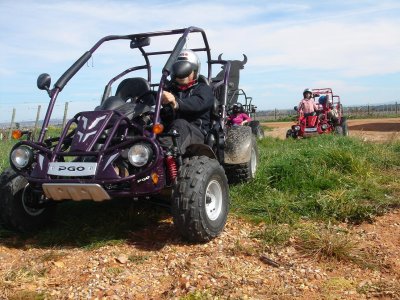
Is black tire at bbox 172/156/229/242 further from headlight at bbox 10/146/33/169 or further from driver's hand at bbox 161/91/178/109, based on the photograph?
headlight at bbox 10/146/33/169

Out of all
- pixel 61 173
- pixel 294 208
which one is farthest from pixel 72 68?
pixel 294 208

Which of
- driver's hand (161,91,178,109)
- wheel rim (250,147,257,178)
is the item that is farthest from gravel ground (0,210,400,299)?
wheel rim (250,147,257,178)

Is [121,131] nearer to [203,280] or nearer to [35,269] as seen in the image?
[35,269]

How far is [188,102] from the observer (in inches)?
172

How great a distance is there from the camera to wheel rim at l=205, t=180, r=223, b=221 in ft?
13.4

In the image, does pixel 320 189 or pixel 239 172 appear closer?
pixel 320 189

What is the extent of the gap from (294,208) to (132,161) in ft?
6.01

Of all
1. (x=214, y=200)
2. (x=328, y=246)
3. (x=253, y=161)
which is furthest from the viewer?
(x=253, y=161)

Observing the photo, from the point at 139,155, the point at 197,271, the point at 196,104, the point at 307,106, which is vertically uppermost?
the point at 307,106

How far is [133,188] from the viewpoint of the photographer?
12.1 feet

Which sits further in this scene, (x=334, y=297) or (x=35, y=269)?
(x=35, y=269)

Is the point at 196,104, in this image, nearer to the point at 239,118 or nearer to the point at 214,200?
the point at 214,200

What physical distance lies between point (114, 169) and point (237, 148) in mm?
1881

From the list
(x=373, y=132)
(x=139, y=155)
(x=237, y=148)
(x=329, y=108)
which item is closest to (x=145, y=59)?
(x=237, y=148)
